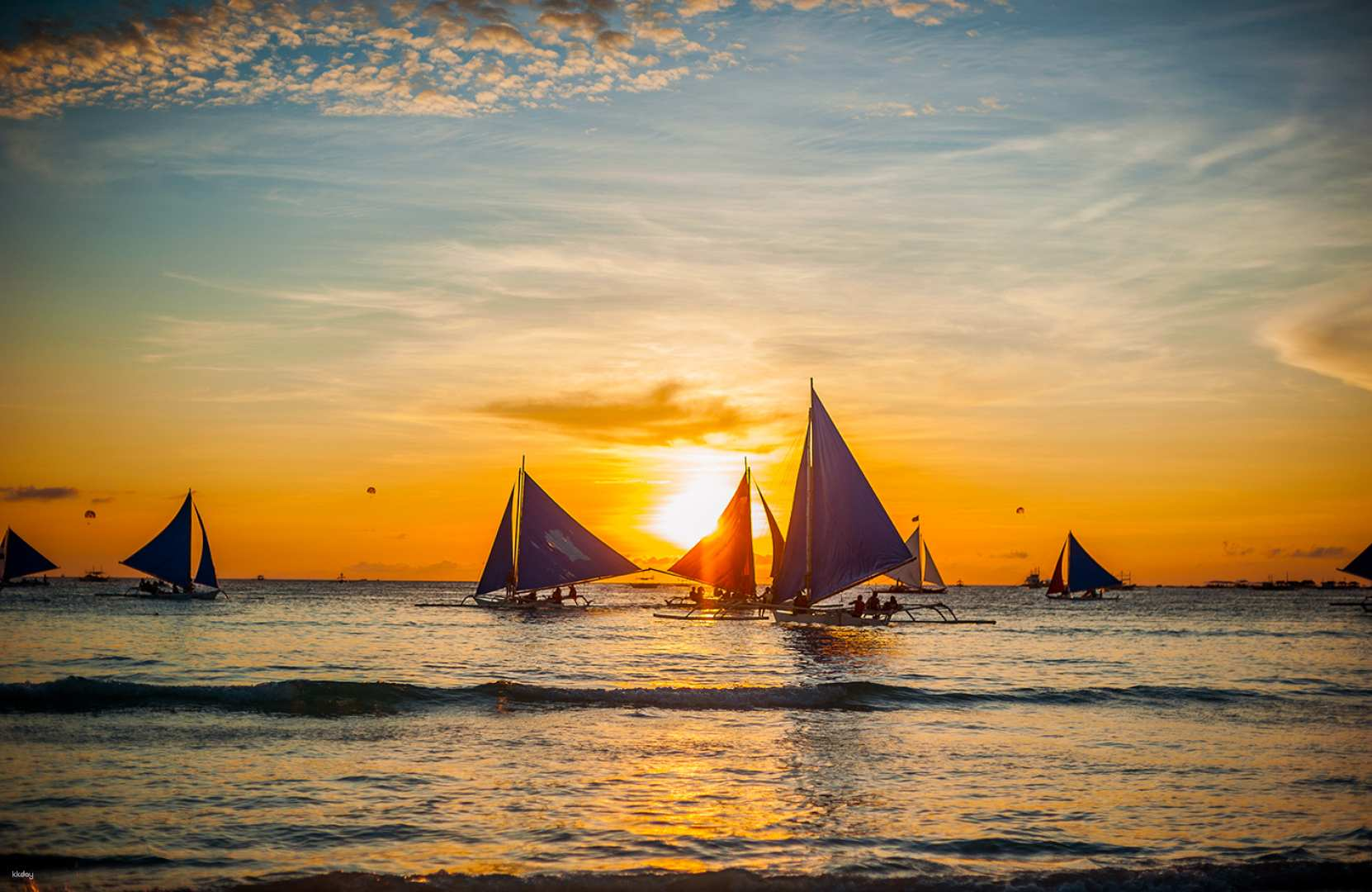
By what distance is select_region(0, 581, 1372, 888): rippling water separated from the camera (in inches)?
512

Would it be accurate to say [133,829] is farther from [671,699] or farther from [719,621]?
[719,621]

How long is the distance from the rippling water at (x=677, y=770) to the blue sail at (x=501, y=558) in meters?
34.4

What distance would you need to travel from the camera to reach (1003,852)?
13453 millimetres

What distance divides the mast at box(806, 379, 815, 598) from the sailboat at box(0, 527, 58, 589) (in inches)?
3563

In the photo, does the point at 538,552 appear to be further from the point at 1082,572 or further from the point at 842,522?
the point at 1082,572

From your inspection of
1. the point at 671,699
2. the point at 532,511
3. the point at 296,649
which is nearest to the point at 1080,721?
the point at 671,699

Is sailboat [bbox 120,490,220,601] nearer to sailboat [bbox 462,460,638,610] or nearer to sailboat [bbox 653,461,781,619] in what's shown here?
sailboat [bbox 462,460,638,610]

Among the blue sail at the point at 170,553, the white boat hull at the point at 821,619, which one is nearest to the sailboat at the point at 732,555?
the white boat hull at the point at 821,619

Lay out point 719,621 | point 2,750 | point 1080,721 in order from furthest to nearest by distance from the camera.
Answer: point 719,621 < point 1080,721 < point 2,750

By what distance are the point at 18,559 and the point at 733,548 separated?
81.7m

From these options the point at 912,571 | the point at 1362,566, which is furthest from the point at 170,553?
the point at 1362,566

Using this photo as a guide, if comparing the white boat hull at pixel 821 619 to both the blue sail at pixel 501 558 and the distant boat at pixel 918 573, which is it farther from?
the distant boat at pixel 918 573

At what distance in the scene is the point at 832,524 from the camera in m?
51.3

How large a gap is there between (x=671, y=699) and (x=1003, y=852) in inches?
621
